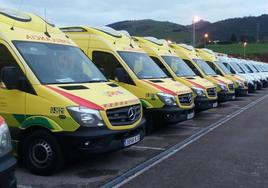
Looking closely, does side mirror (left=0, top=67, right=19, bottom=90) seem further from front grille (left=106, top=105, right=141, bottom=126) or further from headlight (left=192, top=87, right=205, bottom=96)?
headlight (left=192, top=87, right=205, bottom=96)

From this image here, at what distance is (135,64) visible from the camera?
11516 millimetres

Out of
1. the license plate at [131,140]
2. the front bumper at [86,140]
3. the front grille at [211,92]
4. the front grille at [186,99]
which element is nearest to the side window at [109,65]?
the front grille at [186,99]

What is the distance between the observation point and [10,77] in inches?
283

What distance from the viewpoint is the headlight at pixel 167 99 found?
11.0m

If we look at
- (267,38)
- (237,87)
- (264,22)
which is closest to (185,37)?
(267,38)

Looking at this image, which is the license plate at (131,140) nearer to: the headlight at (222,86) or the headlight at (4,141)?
the headlight at (4,141)

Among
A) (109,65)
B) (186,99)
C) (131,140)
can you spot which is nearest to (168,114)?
(186,99)

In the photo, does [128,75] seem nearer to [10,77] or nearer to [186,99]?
[186,99]

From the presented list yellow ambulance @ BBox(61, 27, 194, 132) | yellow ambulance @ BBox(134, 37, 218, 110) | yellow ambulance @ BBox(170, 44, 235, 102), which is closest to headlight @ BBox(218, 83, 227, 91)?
yellow ambulance @ BBox(170, 44, 235, 102)

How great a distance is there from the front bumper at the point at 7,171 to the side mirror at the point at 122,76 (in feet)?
19.4

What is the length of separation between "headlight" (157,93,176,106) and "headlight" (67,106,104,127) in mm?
3848

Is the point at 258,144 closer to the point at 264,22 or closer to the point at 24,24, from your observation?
the point at 24,24

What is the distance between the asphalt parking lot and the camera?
23.2 ft

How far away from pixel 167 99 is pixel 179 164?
3.00 meters
